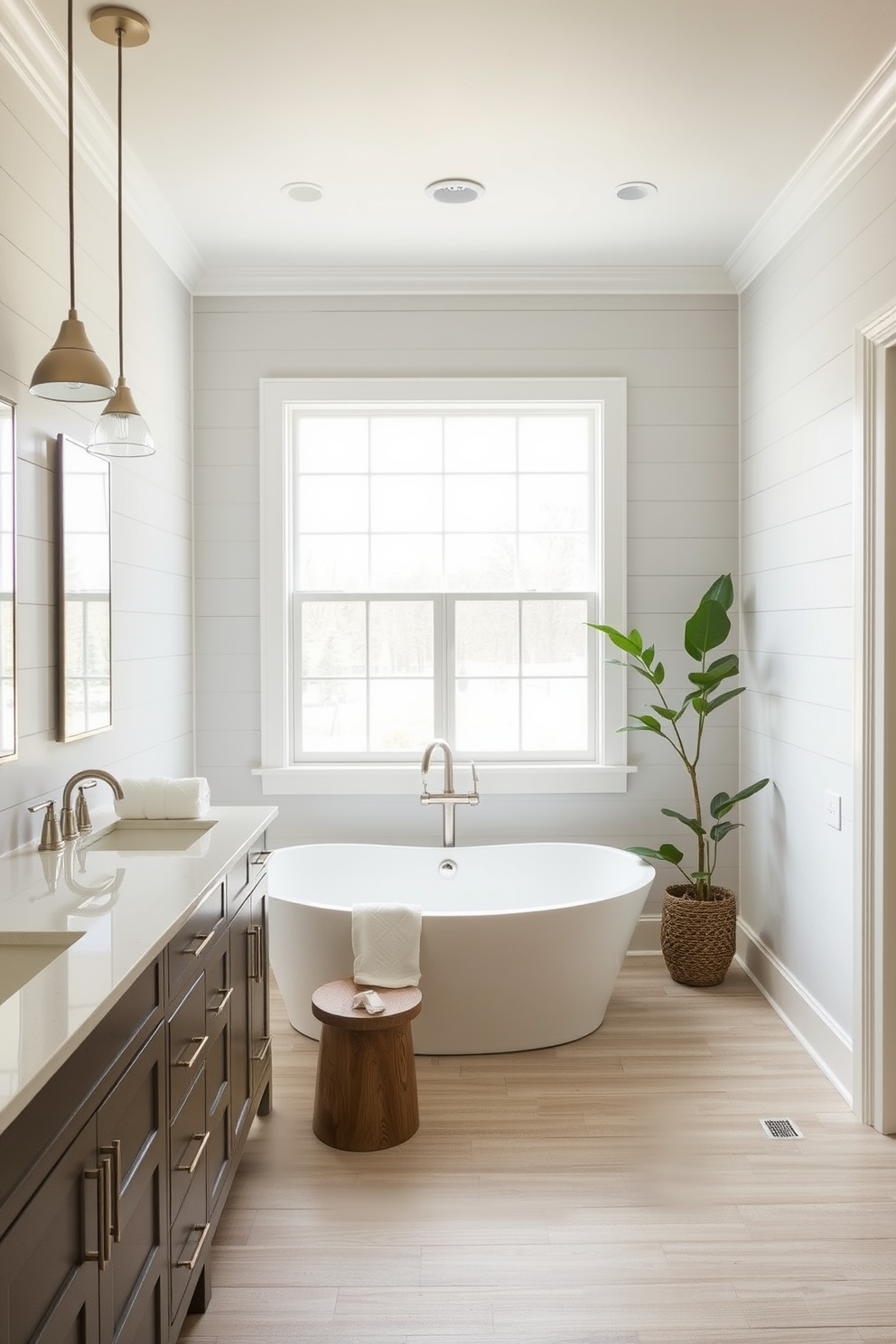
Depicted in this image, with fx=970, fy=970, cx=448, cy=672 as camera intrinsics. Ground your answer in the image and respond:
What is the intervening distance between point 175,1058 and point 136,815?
1.00 metres

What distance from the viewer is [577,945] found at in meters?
3.24

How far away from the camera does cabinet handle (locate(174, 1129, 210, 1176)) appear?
1.82 m

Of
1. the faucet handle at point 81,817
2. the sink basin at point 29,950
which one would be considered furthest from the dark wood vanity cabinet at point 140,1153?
the faucet handle at point 81,817

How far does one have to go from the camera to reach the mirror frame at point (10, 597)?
2.24 m

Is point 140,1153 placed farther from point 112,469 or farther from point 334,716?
point 334,716

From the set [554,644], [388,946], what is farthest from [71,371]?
[554,644]

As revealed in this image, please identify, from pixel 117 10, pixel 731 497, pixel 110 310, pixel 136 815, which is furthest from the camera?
pixel 731 497

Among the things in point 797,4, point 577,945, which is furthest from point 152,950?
point 797,4

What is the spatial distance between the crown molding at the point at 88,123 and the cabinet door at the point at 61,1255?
7.98 feet

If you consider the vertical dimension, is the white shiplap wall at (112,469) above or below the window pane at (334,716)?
above

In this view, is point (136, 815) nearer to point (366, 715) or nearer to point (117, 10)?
point (366, 715)

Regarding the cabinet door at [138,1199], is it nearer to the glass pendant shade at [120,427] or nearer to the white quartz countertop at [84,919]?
the white quartz countertop at [84,919]

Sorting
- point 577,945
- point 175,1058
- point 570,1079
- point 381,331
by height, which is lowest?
point 570,1079

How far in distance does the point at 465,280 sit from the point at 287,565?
141cm
